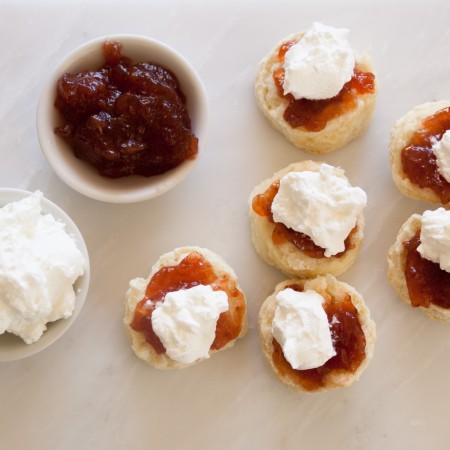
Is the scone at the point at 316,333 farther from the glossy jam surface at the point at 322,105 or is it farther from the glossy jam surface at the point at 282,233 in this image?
the glossy jam surface at the point at 322,105

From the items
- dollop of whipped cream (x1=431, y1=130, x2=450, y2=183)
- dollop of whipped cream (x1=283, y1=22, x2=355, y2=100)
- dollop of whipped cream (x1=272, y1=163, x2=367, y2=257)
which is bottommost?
dollop of whipped cream (x1=272, y1=163, x2=367, y2=257)

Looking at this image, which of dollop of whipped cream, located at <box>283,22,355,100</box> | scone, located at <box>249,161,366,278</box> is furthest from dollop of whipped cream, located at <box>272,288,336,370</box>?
dollop of whipped cream, located at <box>283,22,355,100</box>

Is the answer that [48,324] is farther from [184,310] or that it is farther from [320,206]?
[320,206]

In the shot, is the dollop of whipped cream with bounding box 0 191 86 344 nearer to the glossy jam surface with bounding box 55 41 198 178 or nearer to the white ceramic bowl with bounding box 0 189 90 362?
the white ceramic bowl with bounding box 0 189 90 362

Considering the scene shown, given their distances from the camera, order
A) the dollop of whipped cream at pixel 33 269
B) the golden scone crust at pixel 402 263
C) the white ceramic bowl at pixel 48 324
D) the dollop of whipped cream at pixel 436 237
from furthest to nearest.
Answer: the golden scone crust at pixel 402 263 → the dollop of whipped cream at pixel 436 237 → the white ceramic bowl at pixel 48 324 → the dollop of whipped cream at pixel 33 269

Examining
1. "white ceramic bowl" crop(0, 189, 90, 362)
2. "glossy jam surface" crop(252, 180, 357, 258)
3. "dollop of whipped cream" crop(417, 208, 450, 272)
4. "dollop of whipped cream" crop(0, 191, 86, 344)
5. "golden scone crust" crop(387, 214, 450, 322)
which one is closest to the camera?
"dollop of whipped cream" crop(0, 191, 86, 344)

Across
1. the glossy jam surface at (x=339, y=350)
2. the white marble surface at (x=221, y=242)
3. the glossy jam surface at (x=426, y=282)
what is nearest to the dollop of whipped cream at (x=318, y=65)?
the white marble surface at (x=221, y=242)

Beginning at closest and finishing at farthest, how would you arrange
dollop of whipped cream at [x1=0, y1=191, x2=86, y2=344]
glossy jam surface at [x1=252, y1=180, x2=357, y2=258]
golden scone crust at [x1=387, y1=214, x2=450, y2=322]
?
dollop of whipped cream at [x1=0, y1=191, x2=86, y2=344], glossy jam surface at [x1=252, y1=180, x2=357, y2=258], golden scone crust at [x1=387, y1=214, x2=450, y2=322]
